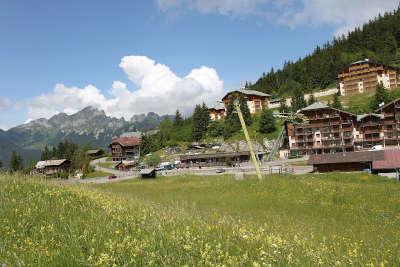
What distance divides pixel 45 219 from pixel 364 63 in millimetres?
169056

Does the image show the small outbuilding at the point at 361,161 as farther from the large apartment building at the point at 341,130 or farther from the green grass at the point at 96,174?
the green grass at the point at 96,174

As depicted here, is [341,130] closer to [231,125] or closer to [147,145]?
[231,125]

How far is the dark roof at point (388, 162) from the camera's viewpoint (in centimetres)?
5845

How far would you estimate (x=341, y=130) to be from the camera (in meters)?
112

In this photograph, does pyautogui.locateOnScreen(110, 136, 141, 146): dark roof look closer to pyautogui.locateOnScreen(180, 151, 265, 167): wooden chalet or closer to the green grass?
the green grass

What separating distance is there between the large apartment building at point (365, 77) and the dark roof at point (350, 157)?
98.4 meters

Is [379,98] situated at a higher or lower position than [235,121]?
higher

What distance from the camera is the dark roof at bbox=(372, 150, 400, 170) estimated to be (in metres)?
58.5

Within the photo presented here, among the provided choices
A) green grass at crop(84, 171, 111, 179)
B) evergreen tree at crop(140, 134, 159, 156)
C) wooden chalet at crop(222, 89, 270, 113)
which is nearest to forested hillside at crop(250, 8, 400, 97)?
wooden chalet at crop(222, 89, 270, 113)

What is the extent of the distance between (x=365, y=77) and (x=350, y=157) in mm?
103726

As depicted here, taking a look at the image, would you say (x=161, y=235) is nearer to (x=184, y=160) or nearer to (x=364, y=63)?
(x=184, y=160)

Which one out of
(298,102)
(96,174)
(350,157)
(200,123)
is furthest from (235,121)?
(350,157)

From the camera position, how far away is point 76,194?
41.0 ft

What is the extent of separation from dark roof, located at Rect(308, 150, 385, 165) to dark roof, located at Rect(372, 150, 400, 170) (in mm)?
755
